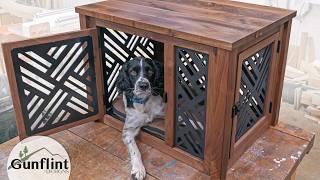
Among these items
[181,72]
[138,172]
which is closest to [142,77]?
[181,72]

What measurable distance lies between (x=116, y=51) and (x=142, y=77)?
21 cm

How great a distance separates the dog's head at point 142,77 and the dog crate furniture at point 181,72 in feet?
0.33

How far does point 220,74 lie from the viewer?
37.0 inches

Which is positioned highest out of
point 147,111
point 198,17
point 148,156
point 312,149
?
point 198,17

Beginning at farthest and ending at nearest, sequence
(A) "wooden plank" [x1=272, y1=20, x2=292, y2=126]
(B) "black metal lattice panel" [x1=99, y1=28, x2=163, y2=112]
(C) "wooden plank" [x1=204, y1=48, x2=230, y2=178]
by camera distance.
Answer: (B) "black metal lattice panel" [x1=99, y1=28, x2=163, y2=112]
(A) "wooden plank" [x1=272, y1=20, x2=292, y2=126]
(C) "wooden plank" [x1=204, y1=48, x2=230, y2=178]

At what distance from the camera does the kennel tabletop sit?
96 centimetres

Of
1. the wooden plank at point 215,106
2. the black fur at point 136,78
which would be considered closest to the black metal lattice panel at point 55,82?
the black fur at point 136,78

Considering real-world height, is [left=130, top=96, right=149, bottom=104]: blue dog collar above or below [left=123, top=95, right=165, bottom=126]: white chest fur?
above

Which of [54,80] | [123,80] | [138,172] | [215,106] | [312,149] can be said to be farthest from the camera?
[312,149]

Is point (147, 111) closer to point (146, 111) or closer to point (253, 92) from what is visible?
point (146, 111)

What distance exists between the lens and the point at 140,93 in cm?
127

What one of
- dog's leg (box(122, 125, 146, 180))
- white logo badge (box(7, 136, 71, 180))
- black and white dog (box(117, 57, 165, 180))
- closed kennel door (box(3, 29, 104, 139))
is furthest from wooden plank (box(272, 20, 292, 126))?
white logo badge (box(7, 136, 71, 180))

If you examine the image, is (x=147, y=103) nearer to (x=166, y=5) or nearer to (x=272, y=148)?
(x=166, y=5)

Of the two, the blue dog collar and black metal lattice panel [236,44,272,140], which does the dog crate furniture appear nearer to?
black metal lattice panel [236,44,272,140]
